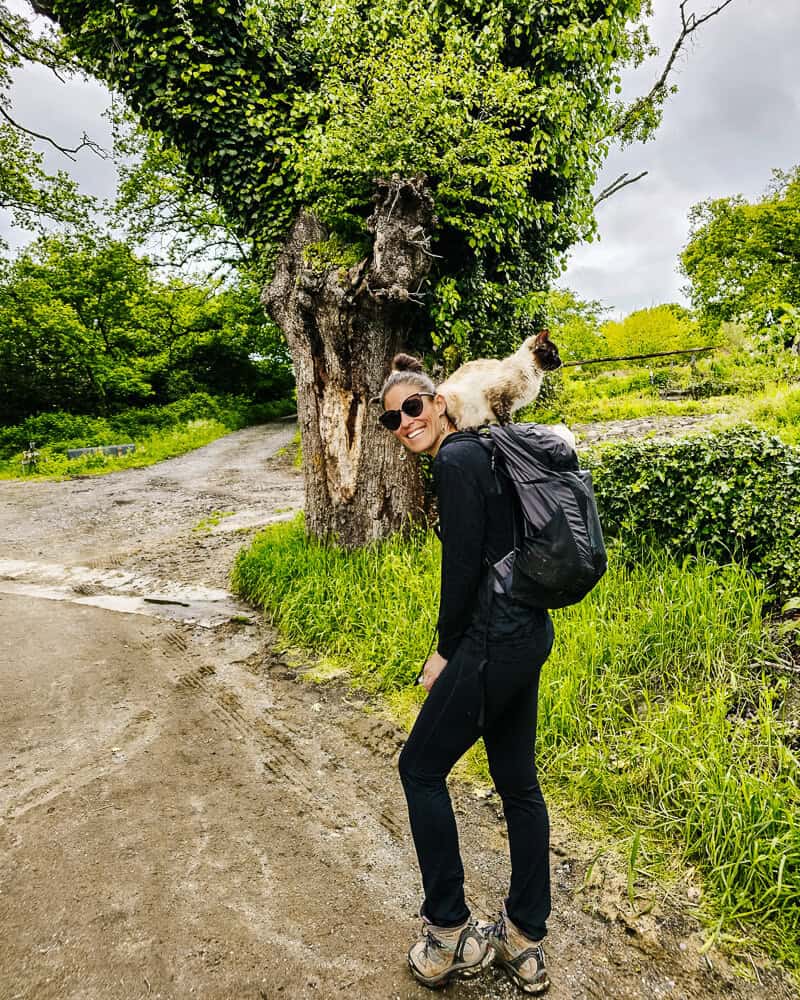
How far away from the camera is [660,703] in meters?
3.48

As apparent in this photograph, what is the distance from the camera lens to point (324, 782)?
130 inches

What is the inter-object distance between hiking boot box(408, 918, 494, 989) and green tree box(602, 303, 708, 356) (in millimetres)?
30932

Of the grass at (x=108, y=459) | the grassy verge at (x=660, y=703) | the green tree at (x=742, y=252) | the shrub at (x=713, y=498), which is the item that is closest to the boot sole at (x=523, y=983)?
the grassy verge at (x=660, y=703)

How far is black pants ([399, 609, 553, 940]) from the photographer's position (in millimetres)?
1822

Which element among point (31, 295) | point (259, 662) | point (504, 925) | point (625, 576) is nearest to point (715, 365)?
point (625, 576)

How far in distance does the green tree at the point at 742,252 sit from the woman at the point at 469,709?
94.7 ft

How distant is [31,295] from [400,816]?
23409 mm

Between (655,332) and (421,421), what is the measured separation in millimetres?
41808

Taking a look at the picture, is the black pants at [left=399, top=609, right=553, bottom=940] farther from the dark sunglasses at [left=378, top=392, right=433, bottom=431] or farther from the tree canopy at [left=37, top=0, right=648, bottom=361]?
the tree canopy at [left=37, top=0, right=648, bottom=361]

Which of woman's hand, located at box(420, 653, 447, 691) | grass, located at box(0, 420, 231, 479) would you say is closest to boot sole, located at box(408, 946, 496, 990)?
woman's hand, located at box(420, 653, 447, 691)

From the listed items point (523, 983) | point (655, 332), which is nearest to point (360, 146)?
point (523, 983)

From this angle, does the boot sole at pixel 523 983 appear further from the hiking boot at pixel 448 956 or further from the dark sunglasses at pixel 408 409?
the dark sunglasses at pixel 408 409

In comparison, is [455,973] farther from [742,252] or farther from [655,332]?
[655,332]

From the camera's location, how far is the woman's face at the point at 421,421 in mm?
1976
